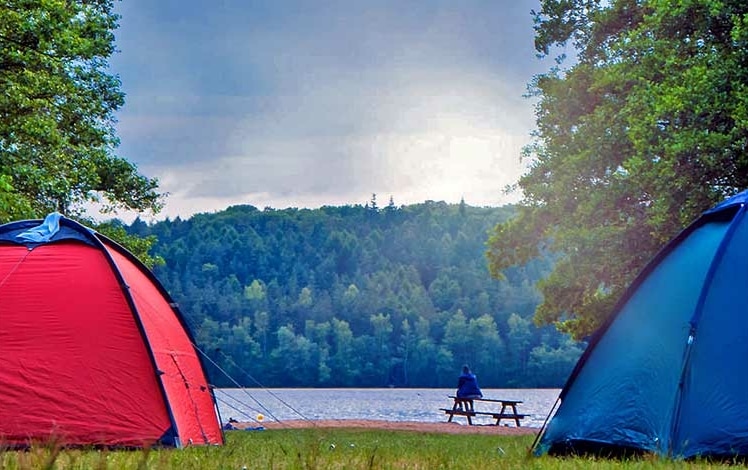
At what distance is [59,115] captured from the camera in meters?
24.0

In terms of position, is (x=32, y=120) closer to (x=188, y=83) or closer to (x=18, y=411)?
(x=188, y=83)

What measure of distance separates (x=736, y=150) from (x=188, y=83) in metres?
12.1

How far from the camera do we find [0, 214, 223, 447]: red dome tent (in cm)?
981

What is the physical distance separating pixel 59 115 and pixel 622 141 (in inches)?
585

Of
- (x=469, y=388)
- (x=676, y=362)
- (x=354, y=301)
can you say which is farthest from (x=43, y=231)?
(x=354, y=301)

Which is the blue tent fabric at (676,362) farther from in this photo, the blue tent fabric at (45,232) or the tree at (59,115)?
the tree at (59,115)

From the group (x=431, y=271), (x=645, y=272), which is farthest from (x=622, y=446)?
(x=431, y=271)

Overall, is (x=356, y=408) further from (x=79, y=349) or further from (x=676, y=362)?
(x=676, y=362)

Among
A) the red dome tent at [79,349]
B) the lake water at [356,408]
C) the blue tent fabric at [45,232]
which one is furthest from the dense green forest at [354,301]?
the red dome tent at [79,349]

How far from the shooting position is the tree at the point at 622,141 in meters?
18.6

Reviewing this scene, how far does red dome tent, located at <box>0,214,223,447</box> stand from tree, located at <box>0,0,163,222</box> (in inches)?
205

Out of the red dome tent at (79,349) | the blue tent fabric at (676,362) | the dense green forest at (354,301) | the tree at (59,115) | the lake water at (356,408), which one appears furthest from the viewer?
the dense green forest at (354,301)

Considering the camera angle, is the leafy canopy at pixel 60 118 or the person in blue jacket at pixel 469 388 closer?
the leafy canopy at pixel 60 118

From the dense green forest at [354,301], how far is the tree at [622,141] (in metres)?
86.6
